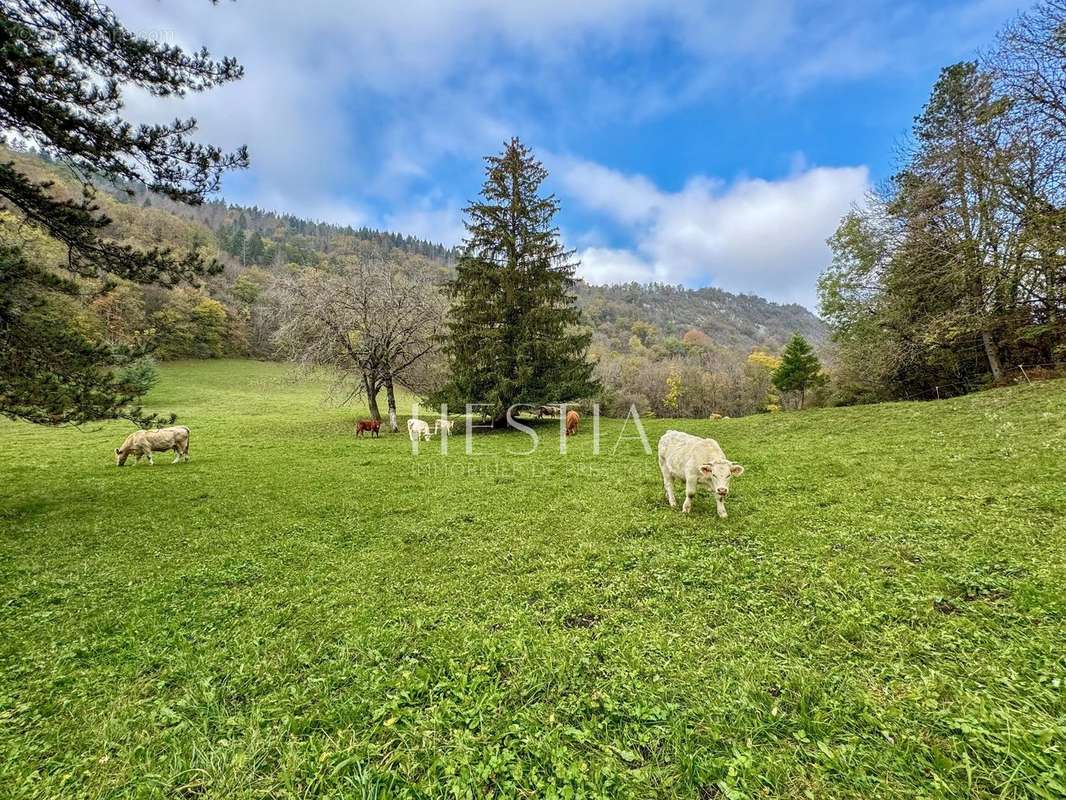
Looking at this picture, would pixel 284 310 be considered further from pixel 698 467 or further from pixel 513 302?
pixel 698 467

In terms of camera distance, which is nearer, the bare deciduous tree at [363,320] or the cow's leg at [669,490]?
the cow's leg at [669,490]

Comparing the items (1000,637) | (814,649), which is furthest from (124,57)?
(1000,637)

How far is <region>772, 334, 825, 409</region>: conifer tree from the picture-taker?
43469mm

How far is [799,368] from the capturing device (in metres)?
43.7

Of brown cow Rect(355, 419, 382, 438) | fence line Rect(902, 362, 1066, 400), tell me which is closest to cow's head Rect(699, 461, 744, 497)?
brown cow Rect(355, 419, 382, 438)

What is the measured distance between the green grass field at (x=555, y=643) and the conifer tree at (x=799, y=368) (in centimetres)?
3943

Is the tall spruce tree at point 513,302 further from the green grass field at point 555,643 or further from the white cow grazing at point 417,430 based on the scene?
the green grass field at point 555,643

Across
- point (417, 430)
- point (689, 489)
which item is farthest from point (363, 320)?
point (689, 489)

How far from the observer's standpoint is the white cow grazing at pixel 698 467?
674 cm

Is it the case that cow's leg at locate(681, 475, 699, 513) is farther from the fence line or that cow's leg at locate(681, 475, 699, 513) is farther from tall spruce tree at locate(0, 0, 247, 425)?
the fence line

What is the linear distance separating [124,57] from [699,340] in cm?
10475

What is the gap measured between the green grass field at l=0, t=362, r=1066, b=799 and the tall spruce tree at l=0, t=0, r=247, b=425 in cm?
261

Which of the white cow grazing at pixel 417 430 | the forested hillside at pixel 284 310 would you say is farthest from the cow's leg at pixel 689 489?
the white cow grazing at pixel 417 430

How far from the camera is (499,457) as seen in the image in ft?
46.6
